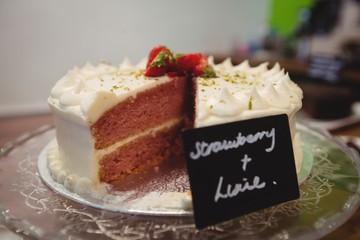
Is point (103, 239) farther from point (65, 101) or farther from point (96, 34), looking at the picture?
point (96, 34)

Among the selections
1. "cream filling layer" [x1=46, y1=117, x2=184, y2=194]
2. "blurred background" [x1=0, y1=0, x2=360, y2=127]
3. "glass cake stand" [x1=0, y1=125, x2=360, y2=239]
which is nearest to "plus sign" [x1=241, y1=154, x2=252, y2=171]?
"glass cake stand" [x1=0, y1=125, x2=360, y2=239]

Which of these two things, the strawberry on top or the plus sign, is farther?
the strawberry on top

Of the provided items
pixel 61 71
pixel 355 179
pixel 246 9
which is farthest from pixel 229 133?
pixel 246 9

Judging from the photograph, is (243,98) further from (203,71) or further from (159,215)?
(159,215)

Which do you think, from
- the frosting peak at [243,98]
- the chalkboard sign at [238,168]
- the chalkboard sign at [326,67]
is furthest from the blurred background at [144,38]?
the chalkboard sign at [238,168]

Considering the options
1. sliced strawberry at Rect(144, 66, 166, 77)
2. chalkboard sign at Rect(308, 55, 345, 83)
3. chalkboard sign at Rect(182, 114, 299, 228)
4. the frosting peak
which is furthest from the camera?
chalkboard sign at Rect(308, 55, 345, 83)

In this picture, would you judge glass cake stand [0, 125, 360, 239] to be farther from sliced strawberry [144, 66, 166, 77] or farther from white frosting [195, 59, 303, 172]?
Result: sliced strawberry [144, 66, 166, 77]
